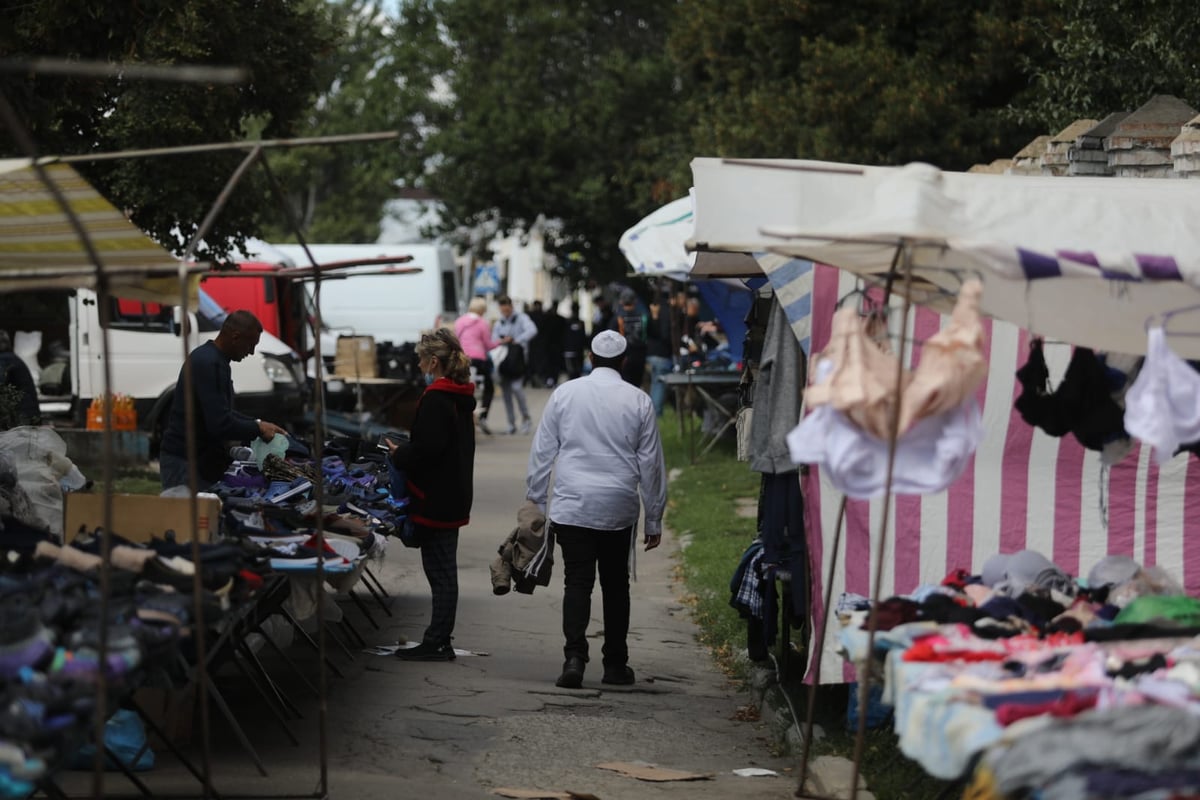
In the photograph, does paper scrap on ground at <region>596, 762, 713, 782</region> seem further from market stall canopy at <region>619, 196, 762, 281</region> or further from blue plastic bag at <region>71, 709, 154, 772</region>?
market stall canopy at <region>619, 196, 762, 281</region>

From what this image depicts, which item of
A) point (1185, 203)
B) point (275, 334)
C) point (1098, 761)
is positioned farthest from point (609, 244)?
point (1098, 761)

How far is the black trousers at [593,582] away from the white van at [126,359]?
1036cm

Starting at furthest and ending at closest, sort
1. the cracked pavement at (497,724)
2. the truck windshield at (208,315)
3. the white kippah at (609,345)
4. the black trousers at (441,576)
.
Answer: the truck windshield at (208,315)
the black trousers at (441,576)
the white kippah at (609,345)
the cracked pavement at (497,724)

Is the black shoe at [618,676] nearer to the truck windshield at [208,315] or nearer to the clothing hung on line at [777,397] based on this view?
the clothing hung on line at [777,397]

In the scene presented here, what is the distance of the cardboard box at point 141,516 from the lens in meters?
6.73

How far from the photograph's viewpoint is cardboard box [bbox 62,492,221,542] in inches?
265

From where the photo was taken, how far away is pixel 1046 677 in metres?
5.02

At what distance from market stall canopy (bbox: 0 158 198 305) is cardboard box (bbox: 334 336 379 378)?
15.1 meters

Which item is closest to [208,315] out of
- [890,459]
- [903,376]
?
[903,376]

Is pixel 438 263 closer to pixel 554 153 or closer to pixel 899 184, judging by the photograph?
pixel 554 153

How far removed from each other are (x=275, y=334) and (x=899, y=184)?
1841 cm

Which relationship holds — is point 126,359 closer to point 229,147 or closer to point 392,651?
point 392,651

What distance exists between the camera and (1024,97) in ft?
66.5

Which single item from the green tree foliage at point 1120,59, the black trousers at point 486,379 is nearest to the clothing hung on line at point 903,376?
the green tree foliage at point 1120,59
